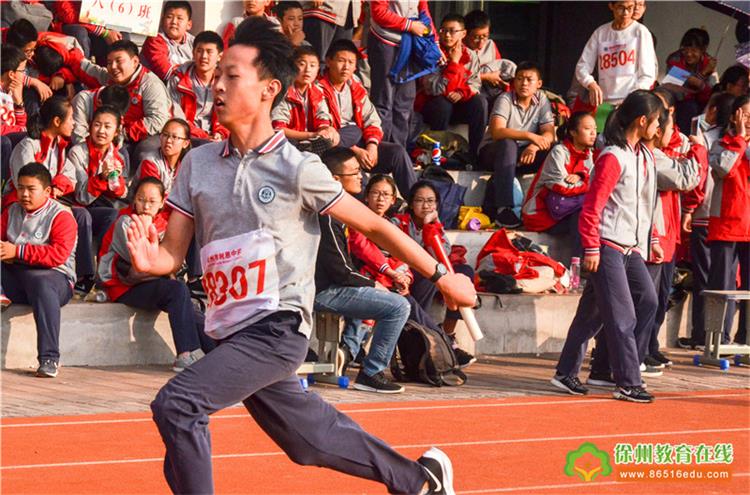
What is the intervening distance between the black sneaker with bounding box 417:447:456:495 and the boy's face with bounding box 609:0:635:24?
368 inches

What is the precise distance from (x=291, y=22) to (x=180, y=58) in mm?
1095

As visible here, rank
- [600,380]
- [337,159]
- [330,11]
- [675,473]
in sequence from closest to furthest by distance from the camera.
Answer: [675,473]
[337,159]
[600,380]
[330,11]

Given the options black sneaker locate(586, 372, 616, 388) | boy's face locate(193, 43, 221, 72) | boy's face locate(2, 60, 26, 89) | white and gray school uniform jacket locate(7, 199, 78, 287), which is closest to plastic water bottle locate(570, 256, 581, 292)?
black sneaker locate(586, 372, 616, 388)

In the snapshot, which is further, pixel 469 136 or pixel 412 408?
pixel 469 136

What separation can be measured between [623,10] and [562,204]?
2431 mm

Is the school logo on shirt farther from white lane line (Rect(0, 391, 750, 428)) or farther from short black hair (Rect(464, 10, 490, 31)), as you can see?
short black hair (Rect(464, 10, 490, 31))

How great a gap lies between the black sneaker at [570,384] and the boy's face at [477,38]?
5.82 meters

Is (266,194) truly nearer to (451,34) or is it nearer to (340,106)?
(340,106)

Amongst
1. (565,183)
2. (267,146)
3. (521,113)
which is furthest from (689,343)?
(267,146)

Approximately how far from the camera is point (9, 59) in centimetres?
1157

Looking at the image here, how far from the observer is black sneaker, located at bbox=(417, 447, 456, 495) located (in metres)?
5.49

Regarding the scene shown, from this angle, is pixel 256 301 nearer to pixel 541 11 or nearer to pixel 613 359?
pixel 613 359

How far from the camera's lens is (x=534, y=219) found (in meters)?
13.2

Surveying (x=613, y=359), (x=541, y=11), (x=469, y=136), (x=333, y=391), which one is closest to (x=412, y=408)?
(x=333, y=391)
